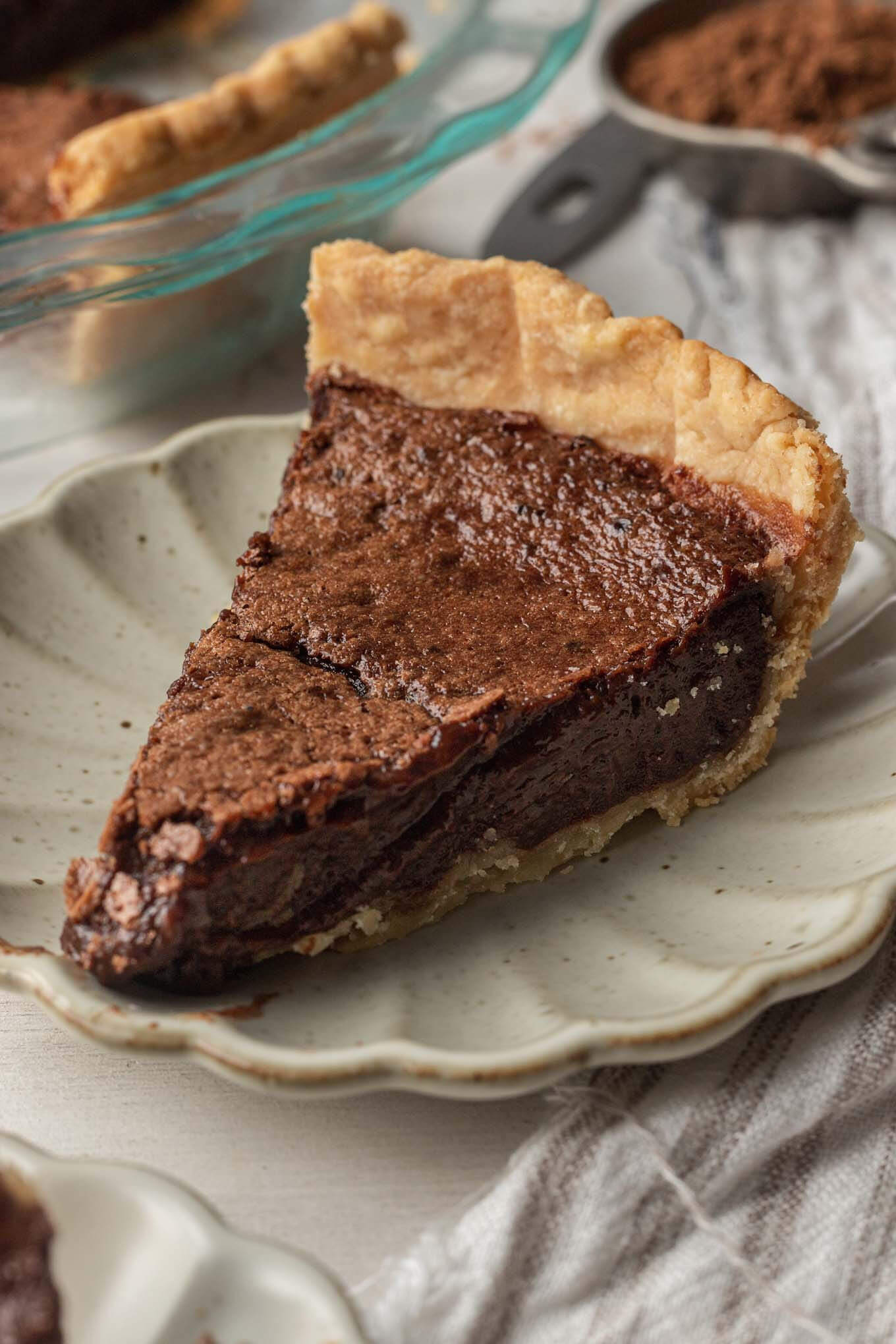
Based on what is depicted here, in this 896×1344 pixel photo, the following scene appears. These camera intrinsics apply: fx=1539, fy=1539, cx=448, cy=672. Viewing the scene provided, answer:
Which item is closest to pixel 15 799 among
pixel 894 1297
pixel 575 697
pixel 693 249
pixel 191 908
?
pixel 191 908

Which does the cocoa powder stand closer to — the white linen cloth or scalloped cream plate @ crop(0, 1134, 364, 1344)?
the white linen cloth

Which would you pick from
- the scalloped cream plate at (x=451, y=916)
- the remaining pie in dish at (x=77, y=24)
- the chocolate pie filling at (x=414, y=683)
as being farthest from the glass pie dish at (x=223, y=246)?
the remaining pie in dish at (x=77, y=24)

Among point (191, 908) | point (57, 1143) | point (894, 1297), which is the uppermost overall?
point (191, 908)

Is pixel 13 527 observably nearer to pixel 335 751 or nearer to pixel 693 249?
pixel 335 751

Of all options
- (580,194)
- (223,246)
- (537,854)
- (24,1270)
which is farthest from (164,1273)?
(580,194)

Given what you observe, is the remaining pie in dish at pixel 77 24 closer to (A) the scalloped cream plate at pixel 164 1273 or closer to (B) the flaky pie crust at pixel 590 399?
(B) the flaky pie crust at pixel 590 399

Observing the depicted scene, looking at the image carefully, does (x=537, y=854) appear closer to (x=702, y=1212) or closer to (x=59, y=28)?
(x=702, y=1212)

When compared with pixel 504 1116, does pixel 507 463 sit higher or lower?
higher
